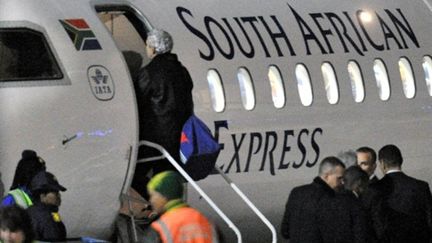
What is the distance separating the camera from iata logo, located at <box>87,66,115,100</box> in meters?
19.0

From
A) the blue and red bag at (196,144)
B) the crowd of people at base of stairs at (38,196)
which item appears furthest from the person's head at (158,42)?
the crowd of people at base of stairs at (38,196)

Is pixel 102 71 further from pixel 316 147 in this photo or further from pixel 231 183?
pixel 316 147

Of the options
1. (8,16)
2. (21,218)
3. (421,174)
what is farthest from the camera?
(421,174)

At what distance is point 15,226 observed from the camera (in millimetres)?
11906

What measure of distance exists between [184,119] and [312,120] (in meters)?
2.96

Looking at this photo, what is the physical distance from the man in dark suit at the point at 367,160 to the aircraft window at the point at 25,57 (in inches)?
162

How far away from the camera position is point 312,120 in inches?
862

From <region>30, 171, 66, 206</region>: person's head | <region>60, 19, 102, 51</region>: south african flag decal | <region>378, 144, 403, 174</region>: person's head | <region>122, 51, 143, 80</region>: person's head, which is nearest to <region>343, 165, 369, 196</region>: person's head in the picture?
<region>378, 144, 403, 174</region>: person's head

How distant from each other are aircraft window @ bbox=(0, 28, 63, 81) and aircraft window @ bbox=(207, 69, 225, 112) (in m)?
2.50

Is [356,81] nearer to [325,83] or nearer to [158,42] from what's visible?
[325,83]

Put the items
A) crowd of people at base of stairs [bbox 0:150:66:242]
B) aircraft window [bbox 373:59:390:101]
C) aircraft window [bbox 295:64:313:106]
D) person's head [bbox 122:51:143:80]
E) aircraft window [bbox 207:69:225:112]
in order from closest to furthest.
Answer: crowd of people at base of stairs [bbox 0:150:66:242] < person's head [bbox 122:51:143:80] < aircraft window [bbox 207:69:225:112] < aircraft window [bbox 295:64:313:106] < aircraft window [bbox 373:59:390:101]

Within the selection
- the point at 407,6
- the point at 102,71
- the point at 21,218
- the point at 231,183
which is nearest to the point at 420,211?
the point at 231,183

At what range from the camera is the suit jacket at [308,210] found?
17.0m

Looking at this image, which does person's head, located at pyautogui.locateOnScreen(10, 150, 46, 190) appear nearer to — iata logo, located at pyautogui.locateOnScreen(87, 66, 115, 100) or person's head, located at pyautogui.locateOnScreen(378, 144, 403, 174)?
iata logo, located at pyautogui.locateOnScreen(87, 66, 115, 100)
